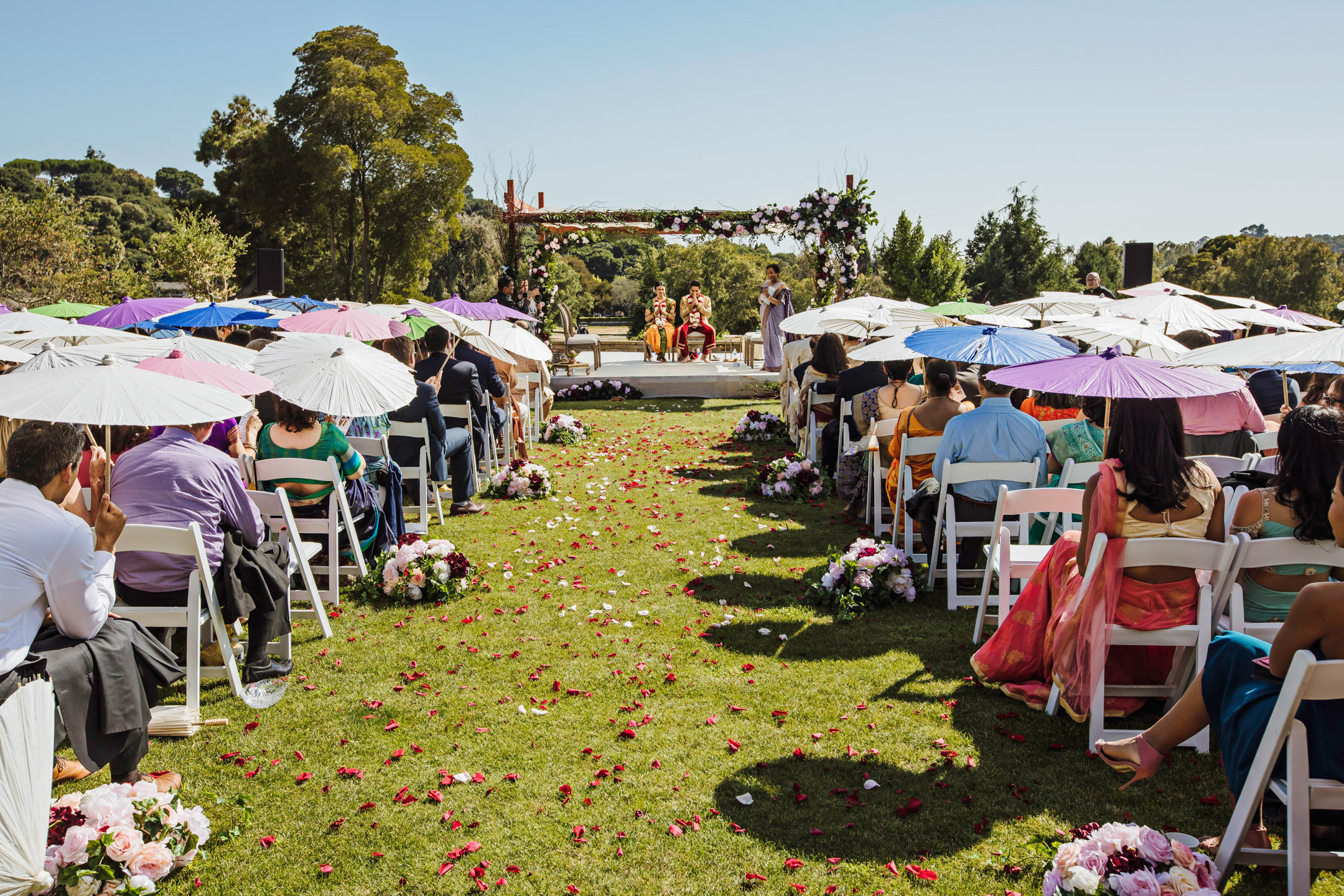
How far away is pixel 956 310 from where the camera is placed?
9.82m

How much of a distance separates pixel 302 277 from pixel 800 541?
124 feet

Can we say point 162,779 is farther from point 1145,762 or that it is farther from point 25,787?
point 1145,762

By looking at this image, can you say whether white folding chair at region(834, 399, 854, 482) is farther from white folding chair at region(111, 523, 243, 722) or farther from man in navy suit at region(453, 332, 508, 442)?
white folding chair at region(111, 523, 243, 722)

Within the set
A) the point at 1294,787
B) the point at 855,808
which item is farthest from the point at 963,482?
the point at 1294,787

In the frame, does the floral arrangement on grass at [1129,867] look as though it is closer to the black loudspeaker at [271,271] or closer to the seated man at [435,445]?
the seated man at [435,445]

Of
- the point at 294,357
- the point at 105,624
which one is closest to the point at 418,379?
the point at 294,357

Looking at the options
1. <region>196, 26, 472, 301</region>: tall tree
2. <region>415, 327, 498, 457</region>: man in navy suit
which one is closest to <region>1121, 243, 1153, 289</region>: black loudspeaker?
<region>415, 327, 498, 457</region>: man in navy suit

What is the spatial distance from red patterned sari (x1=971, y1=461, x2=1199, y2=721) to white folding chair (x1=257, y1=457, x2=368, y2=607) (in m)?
3.83

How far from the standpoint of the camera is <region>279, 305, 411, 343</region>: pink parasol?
7320 millimetres

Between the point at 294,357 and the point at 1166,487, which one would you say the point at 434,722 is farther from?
the point at 1166,487

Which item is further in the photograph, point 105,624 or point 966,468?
point 966,468

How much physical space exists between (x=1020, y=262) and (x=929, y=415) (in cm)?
3050

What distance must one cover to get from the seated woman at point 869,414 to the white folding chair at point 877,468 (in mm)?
47

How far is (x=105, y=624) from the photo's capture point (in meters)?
3.26
